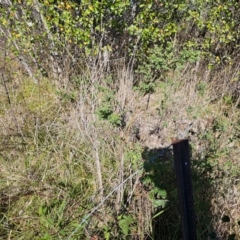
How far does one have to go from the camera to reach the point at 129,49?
388 centimetres

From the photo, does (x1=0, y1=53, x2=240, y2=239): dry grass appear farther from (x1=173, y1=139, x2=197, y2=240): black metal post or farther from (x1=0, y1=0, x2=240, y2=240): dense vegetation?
(x1=173, y1=139, x2=197, y2=240): black metal post

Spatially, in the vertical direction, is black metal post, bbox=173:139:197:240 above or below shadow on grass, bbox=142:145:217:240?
above

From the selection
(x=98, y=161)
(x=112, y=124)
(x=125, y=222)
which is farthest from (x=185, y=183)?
(x=112, y=124)

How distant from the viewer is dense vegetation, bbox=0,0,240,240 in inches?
81.8

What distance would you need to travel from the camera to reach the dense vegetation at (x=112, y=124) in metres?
2.08

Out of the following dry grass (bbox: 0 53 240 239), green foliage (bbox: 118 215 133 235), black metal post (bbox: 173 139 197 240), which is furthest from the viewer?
dry grass (bbox: 0 53 240 239)

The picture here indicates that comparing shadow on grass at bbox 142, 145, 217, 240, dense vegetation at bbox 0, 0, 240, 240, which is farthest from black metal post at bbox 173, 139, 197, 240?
shadow on grass at bbox 142, 145, 217, 240

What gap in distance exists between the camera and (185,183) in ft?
3.82

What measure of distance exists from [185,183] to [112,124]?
4.10 ft

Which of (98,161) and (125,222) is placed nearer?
(125,222)

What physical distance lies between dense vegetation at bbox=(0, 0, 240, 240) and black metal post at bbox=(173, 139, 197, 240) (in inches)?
24.8

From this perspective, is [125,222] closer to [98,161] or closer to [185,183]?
[98,161]

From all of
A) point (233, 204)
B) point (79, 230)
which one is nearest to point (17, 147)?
point (79, 230)

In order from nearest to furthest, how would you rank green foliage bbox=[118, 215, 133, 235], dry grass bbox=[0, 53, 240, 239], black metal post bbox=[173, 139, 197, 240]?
black metal post bbox=[173, 139, 197, 240] → green foliage bbox=[118, 215, 133, 235] → dry grass bbox=[0, 53, 240, 239]
